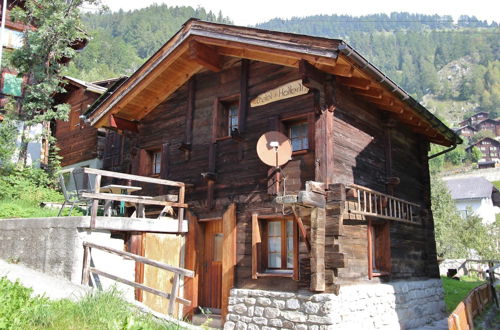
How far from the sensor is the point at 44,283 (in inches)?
319

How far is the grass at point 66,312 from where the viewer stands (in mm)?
5688

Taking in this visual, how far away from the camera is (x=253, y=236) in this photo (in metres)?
10.0

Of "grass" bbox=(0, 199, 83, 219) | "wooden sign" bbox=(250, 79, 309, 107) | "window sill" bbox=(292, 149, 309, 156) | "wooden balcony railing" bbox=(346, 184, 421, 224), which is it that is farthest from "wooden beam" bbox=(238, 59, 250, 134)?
"grass" bbox=(0, 199, 83, 219)

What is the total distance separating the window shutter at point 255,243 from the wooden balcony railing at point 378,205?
1.91 metres

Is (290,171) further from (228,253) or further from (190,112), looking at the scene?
(190,112)

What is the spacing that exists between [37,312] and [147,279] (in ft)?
16.1

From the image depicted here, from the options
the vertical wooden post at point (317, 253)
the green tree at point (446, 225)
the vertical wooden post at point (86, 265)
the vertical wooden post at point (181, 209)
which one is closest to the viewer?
the vertical wooden post at point (86, 265)

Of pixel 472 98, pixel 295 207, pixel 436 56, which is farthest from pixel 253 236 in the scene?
pixel 436 56

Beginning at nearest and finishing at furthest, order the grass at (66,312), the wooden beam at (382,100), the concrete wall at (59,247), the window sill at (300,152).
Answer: the grass at (66,312)
the concrete wall at (59,247)
the window sill at (300,152)
the wooden beam at (382,100)

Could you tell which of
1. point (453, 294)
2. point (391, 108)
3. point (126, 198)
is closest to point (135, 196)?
point (126, 198)

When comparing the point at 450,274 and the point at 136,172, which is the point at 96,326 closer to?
the point at 136,172

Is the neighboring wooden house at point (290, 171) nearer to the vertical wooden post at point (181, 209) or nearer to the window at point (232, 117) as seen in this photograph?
the window at point (232, 117)

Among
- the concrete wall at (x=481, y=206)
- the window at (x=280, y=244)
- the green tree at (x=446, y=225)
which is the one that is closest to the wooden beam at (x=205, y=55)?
the window at (x=280, y=244)

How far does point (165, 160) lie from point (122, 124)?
74.4 inches
